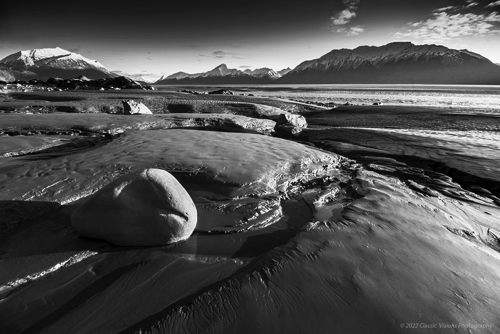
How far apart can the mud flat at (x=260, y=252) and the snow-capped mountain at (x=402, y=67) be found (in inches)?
4532

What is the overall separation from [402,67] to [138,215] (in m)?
183

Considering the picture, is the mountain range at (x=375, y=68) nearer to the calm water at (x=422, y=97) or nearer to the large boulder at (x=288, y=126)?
the calm water at (x=422, y=97)

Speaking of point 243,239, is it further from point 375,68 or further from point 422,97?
point 375,68

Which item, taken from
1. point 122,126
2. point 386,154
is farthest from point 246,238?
point 122,126

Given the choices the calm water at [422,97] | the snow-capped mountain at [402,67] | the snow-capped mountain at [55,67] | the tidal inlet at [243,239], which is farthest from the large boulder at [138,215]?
the snow-capped mountain at [55,67]

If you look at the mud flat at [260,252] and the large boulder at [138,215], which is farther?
the large boulder at [138,215]

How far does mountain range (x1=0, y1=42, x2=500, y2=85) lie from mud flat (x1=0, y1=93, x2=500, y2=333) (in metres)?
123

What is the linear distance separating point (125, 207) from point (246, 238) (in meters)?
1.29

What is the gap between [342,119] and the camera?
12625 mm

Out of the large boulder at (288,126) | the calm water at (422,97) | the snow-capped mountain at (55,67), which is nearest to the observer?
the large boulder at (288,126)

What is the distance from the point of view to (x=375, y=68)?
16200 centimetres

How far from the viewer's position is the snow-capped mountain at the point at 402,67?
355 ft

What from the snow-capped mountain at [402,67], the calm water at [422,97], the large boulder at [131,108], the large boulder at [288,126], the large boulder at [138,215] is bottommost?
the snow-capped mountain at [402,67]

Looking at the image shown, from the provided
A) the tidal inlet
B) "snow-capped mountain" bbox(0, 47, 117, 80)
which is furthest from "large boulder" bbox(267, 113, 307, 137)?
"snow-capped mountain" bbox(0, 47, 117, 80)
